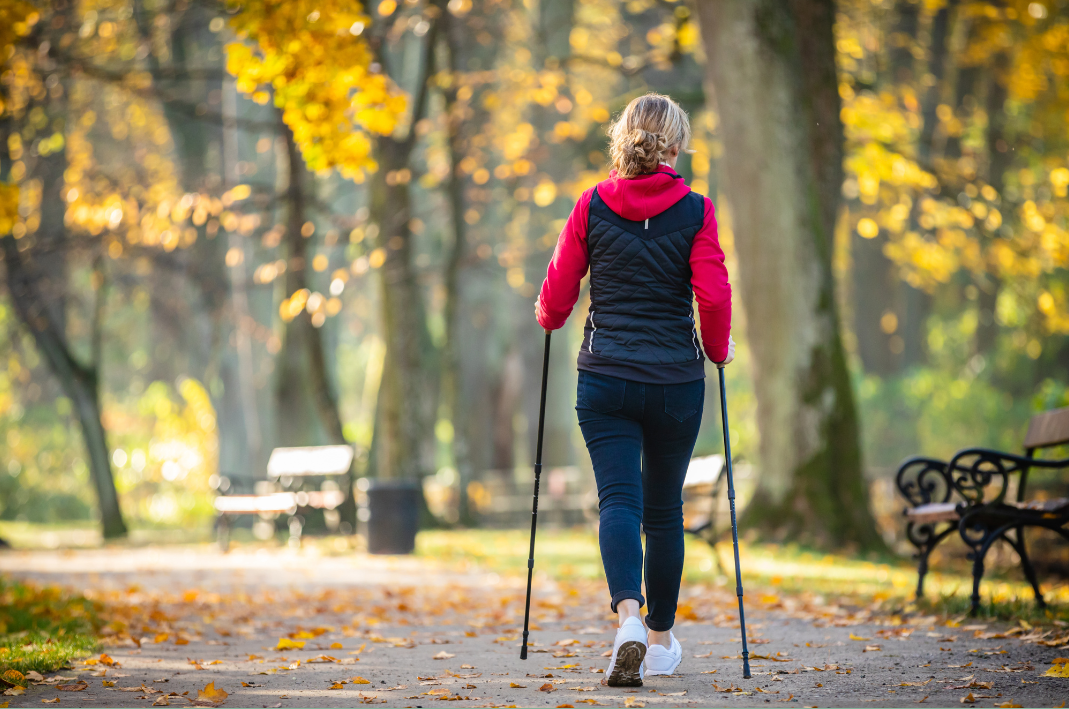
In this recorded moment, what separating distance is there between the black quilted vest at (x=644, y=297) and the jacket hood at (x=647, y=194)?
28 millimetres

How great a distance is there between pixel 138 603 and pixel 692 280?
5.39 meters

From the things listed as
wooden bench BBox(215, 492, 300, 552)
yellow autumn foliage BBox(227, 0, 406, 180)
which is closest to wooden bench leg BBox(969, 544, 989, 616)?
yellow autumn foliage BBox(227, 0, 406, 180)

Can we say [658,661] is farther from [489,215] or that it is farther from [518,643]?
[489,215]

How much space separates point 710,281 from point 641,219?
34 cm

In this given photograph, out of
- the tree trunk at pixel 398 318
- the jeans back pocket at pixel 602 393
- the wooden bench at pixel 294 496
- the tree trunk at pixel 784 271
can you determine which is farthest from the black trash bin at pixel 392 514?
the jeans back pocket at pixel 602 393

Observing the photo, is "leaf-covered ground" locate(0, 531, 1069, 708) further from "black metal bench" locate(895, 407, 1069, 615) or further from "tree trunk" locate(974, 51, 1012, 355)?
"tree trunk" locate(974, 51, 1012, 355)

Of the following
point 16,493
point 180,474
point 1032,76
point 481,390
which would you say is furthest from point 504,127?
point 16,493

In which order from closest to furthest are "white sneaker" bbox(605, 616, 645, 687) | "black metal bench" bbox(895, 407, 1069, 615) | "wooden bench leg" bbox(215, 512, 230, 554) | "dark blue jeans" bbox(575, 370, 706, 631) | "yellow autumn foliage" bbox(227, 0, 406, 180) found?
1. "white sneaker" bbox(605, 616, 645, 687)
2. "dark blue jeans" bbox(575, 370, 706, 631)
3. "black metal bench" bbox(895, 407, 1069, 615)
4. "yellow autumn foliage" bbox(227, 0, 406, 180)
5. "wooden bench leg" bbox(215, 512, 230, 554)

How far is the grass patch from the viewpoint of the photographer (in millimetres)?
4754

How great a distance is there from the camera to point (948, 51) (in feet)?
63.0

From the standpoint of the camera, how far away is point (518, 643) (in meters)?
5.61

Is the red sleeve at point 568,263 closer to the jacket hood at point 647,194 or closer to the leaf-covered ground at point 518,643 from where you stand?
the jacket hood at point 647,194

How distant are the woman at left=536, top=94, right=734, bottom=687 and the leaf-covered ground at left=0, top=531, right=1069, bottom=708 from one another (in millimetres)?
563

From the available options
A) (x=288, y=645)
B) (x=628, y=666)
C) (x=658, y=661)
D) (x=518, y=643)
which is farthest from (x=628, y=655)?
(x=288, y=645)
